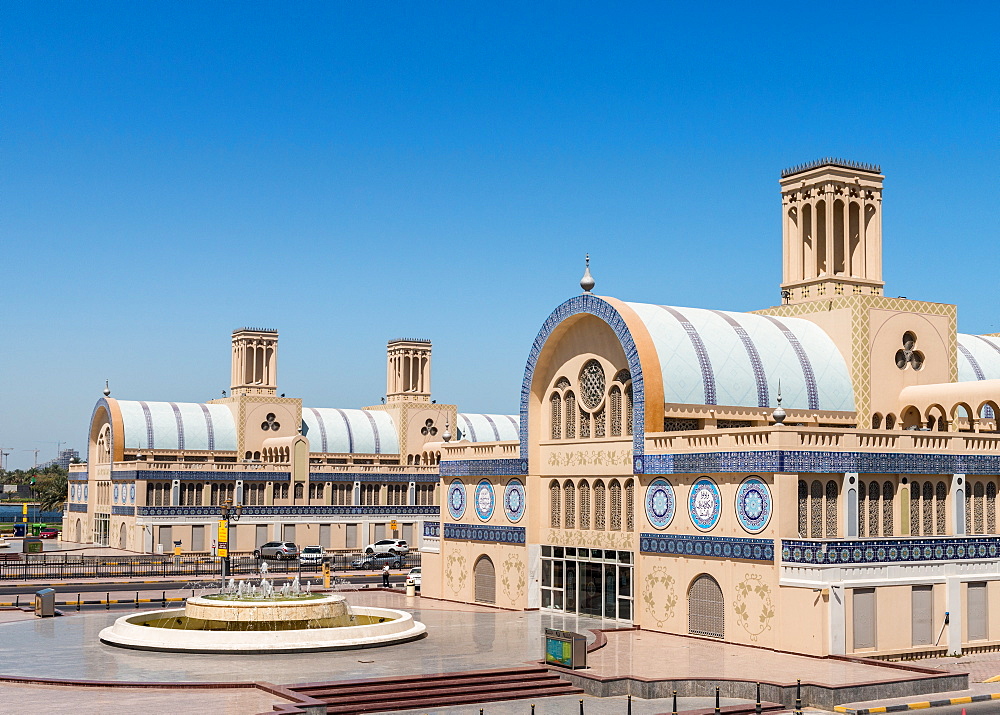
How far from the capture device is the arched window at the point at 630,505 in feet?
146

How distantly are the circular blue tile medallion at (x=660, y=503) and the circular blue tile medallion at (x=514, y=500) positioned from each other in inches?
295

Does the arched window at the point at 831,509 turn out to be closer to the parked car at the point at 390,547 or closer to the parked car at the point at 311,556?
the parked car at the point at 311,556

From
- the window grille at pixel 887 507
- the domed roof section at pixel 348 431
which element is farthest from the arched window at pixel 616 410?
the domed roof section at pixel 348 431

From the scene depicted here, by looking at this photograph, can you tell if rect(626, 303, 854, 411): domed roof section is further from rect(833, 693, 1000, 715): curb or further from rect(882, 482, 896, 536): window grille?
rect(833, 693, 1000, 715): curb

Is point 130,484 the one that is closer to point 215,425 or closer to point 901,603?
point 215,425

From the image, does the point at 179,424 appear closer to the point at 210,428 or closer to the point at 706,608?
the point at 210,428

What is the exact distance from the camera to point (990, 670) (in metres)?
36.4

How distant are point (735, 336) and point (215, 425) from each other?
5491cm

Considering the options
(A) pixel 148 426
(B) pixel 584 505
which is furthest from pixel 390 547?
(B) pixel 584 505

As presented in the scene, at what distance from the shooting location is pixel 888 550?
38438mm

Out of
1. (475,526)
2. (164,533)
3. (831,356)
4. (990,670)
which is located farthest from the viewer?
(164,533)

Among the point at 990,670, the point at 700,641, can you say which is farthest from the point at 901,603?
the point at 700,641

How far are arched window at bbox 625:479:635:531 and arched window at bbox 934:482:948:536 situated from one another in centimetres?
966

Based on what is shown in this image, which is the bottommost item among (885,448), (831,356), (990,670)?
(990,670)
